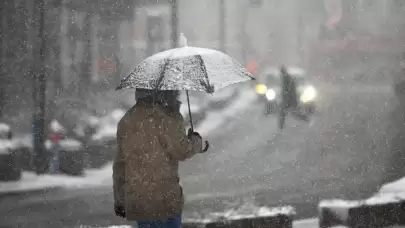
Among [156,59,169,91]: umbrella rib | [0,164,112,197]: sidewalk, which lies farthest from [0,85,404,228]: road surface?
[156,59,169,91]: umbrella rib

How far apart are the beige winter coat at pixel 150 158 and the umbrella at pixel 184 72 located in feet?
0.61

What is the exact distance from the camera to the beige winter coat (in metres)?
3.15

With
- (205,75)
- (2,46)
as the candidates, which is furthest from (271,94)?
(205,75)

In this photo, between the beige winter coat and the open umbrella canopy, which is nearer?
the beige winter coat

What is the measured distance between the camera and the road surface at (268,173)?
28.4ft

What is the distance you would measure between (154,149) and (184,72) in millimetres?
550

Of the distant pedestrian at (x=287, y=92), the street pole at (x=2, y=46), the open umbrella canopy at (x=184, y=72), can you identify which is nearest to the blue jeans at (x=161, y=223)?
the open umbrella canopy at (x=184, y=72)

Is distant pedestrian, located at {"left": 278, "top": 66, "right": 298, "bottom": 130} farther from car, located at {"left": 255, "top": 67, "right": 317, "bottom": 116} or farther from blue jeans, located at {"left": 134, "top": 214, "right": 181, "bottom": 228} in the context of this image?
blue jeans, located at {"left": 134, "top": 214, "right": 181, "bottom": 228}

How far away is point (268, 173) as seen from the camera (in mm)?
11484

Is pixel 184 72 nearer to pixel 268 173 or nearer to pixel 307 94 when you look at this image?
pixel 268 173

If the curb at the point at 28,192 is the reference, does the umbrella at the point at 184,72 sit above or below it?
above

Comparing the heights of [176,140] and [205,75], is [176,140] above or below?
below

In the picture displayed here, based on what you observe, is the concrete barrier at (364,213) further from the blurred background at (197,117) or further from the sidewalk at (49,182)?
the sidewalk at (49,182)

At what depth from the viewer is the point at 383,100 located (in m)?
30.0
